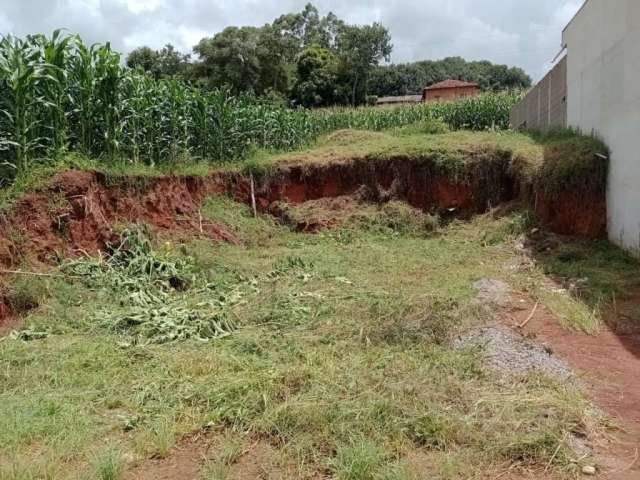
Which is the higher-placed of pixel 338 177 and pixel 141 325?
pixel 338 177

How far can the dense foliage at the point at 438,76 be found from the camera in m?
51.4

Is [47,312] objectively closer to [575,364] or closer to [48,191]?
[48,191]

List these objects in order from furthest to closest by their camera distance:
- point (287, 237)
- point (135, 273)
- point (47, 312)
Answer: point (287, 237)
point (135, 273)
point (47, 312)

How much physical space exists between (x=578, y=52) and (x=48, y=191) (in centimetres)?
996

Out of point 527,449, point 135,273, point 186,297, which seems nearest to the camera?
point 527,449

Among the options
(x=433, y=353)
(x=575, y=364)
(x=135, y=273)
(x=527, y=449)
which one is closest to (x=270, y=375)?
(x=433, y=353)

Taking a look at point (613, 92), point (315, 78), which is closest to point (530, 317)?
point (613, 92)

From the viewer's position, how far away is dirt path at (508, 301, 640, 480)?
10.5 ft

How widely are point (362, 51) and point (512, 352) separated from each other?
40.5 m

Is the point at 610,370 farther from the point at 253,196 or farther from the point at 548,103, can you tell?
the point at 548,103

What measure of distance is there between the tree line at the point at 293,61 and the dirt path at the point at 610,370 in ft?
91.6

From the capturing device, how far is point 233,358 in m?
4.66

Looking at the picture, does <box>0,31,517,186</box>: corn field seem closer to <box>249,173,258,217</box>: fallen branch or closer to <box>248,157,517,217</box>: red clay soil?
<box>249,173,258,217</box>: fallen branch

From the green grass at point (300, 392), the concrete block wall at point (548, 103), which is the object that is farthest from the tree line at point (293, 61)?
the green grass at point (300, 392)
